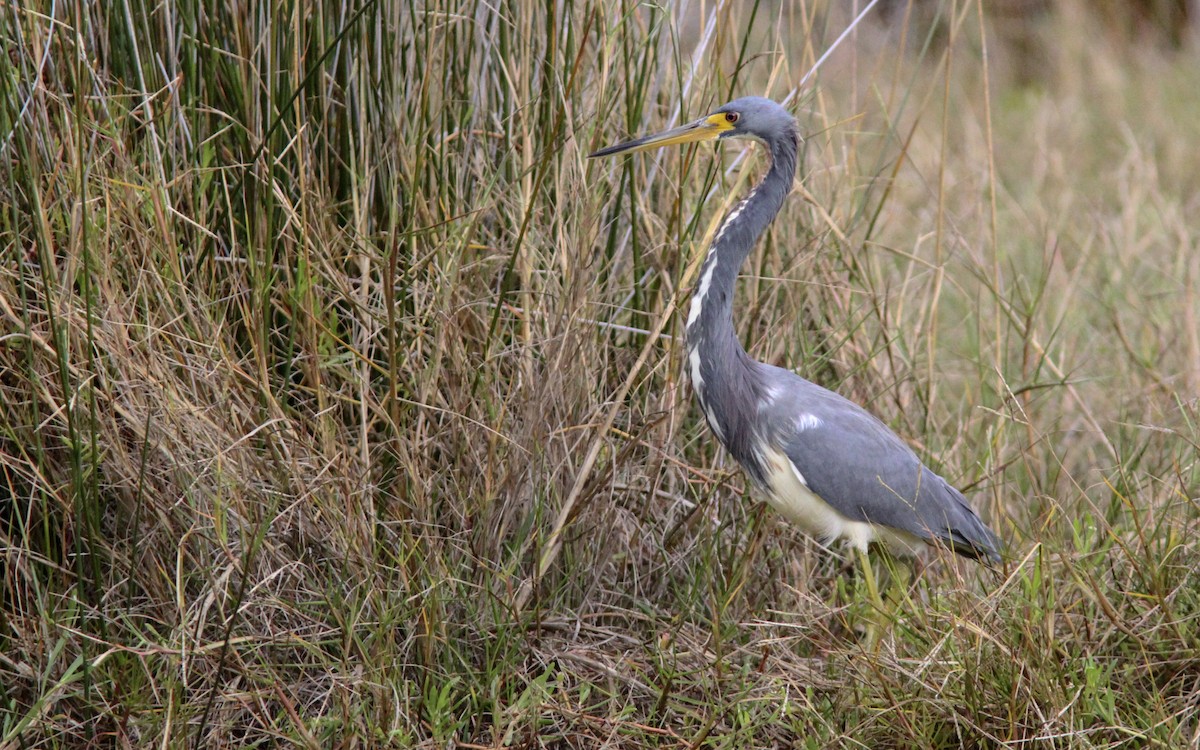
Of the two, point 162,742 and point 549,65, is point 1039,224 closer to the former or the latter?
point 549,65

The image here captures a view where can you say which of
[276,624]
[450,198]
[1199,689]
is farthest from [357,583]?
[1199,689]

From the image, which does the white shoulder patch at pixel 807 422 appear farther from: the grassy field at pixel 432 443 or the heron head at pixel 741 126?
the heron head at pixel 741 126

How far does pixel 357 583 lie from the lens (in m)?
2.63

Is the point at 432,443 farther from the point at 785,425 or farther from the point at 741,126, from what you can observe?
the point at 741,126

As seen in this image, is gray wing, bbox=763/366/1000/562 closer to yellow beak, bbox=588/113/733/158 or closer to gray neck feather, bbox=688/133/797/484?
gray neck feather, bbox=688/133/797/484

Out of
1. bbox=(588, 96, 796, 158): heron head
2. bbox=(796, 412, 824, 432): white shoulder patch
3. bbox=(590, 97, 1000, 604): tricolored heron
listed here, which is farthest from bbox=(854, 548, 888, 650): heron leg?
bbox=(588, 96, 796, 158): heron head

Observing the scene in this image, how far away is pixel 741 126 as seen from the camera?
2.92 meters

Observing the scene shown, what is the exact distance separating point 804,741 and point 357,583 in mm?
994

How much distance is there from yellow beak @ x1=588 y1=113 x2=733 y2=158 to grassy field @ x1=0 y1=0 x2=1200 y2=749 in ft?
0.37

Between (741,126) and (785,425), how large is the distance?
28.7 inches

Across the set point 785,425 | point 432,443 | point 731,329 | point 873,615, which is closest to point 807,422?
point 785,425

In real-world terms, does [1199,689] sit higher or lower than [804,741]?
higher

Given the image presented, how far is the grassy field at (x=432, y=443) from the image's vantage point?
246cm

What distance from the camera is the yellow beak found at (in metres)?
2.86
